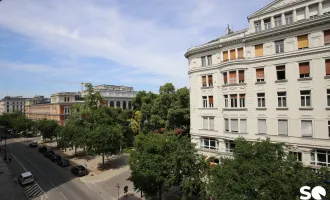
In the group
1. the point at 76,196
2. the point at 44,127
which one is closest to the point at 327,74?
the point at 76,196

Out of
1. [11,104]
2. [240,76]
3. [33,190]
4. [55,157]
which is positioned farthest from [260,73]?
[11,104]

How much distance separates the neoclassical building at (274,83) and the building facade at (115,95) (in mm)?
55970

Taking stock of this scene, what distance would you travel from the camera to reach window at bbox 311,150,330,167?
20250 millimetres

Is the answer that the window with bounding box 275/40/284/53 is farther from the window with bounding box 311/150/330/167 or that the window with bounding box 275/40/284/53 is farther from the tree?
the tree

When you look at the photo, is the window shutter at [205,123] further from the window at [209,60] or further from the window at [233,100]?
the window at [209,60]

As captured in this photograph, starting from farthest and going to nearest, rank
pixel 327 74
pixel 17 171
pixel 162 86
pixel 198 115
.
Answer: pixel 162 86, pixel 17 171, pixel 198 115, pixel 327 74

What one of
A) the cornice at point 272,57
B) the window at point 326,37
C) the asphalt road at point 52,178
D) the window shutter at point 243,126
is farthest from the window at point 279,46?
the asphalt road at point 52,178

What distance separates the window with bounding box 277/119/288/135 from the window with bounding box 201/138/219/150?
25.7ft

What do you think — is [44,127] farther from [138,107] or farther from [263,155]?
[263,155]

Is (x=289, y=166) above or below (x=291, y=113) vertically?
below

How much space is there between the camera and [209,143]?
28641 millimetres

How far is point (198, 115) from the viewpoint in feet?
97.3

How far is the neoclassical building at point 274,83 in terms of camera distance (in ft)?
67.2

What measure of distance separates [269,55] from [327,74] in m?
5.71
